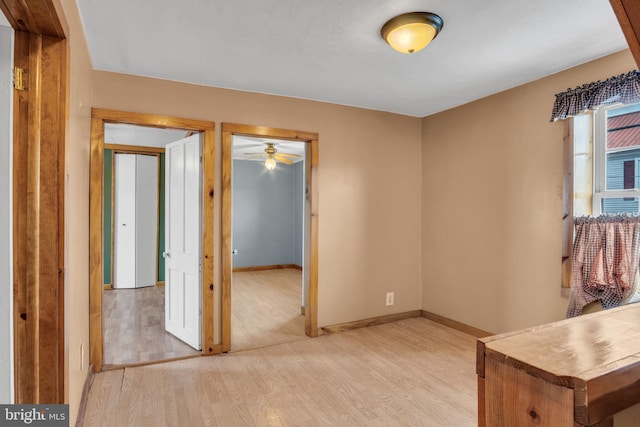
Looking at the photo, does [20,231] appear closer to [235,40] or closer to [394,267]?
[235,40]

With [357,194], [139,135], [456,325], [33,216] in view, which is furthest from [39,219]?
[139,135]

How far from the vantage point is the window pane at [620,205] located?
2590mm

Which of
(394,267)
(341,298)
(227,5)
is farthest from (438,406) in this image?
(227,5)

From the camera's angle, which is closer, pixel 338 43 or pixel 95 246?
pixel 338 43

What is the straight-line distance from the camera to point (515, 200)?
10.9 feet

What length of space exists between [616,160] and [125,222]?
249 inches

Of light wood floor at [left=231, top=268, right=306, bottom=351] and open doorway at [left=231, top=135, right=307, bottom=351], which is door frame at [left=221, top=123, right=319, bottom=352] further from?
open doorway at [left=231, top=135, right=307, bottom=351]

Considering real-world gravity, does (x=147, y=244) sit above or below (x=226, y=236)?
below

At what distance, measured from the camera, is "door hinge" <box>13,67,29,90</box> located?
56.5 inches

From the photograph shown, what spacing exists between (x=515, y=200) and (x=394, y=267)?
149cm

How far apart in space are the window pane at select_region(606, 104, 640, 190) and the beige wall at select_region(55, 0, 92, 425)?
3474 mm

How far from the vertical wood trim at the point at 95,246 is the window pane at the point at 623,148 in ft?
12.8

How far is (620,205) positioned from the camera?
267 centimetres

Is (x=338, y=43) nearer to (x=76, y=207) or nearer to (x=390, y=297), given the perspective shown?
(x=76, y=207)
